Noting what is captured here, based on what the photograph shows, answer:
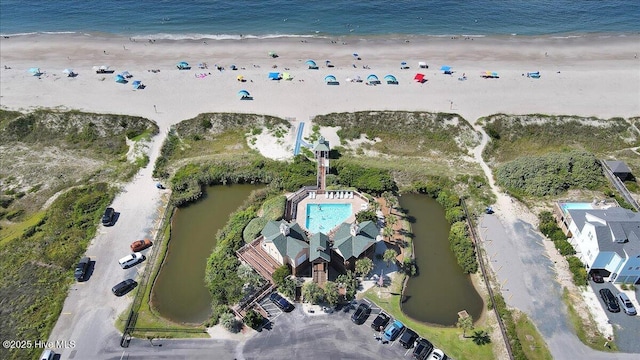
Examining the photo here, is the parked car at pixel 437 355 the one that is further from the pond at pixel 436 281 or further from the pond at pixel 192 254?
the pond at pixel 192 254

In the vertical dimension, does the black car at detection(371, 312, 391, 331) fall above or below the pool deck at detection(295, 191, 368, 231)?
below

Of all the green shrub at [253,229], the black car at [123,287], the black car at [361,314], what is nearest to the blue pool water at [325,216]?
the green shrub at [253,229]

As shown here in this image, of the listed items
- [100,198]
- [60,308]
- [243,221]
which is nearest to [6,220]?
[100,198]

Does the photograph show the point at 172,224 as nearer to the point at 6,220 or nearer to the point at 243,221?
the point at 243,221

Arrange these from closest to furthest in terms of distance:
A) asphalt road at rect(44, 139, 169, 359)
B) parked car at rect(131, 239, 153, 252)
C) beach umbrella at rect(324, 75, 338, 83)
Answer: asphalt road at rect(44, 139, 169, 359), parked car at rect(131, 239, 153, 252), beach umbrella at rect(324, 75, 338, 83)

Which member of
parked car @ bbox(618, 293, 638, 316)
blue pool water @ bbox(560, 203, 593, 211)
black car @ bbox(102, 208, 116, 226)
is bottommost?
black car @ bbox(102, 208, 116, 226)

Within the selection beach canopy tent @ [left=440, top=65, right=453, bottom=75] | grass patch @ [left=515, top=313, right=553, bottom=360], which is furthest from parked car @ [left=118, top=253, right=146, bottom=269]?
beach canopy tent @ [left=440, top=65, right=453, bottom=75]

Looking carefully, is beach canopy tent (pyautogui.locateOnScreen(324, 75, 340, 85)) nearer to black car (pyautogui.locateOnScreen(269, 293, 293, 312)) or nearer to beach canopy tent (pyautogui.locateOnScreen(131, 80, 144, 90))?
beach canopy tent (pyautogui.locateOnScreen(131, 80, 144, 90))
